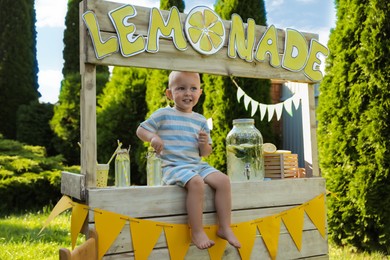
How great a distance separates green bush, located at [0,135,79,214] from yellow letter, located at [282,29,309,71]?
16.7 ft

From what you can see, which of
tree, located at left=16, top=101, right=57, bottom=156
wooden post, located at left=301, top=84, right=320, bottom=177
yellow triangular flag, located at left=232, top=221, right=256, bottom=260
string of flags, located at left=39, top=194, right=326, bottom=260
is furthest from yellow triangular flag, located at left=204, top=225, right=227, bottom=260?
tree, located at left=16, top=101, right=57, bottom=156

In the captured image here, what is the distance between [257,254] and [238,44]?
1.28m

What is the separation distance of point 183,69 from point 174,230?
2.91ft

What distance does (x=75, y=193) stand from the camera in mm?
2223

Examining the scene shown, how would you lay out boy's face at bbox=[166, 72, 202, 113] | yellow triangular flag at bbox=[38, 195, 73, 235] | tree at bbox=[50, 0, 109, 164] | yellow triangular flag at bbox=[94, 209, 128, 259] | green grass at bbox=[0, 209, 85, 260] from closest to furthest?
yellow triangular flag at bbox=[94, 209, 128, 259], yellow triangular flag at bbox=[38, 195, 73, 235], boy's face at bbox=[166, 72, 202, 113], green grass at bbox=[0, 209, 85, 260], tree at bbox=[50, 0, 109, 164]

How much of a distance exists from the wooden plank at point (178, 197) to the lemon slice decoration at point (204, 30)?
81 centimetres

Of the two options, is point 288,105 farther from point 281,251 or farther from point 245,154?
point 281,251

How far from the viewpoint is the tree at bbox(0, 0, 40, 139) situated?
12094mm

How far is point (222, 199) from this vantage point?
232cm

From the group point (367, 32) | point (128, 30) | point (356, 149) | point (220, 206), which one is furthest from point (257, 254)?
point (367, 32)

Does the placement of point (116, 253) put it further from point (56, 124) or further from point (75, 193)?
point (56, 124)

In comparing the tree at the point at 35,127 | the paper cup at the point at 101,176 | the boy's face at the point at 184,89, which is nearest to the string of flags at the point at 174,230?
the paper cup at the point at 101,176

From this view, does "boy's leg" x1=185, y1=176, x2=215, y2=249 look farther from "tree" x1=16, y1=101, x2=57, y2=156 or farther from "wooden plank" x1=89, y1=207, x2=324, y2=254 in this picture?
"tree" x1=16, y1=101, x2=57, y2=156

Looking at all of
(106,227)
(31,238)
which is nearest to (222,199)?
(106,227)
